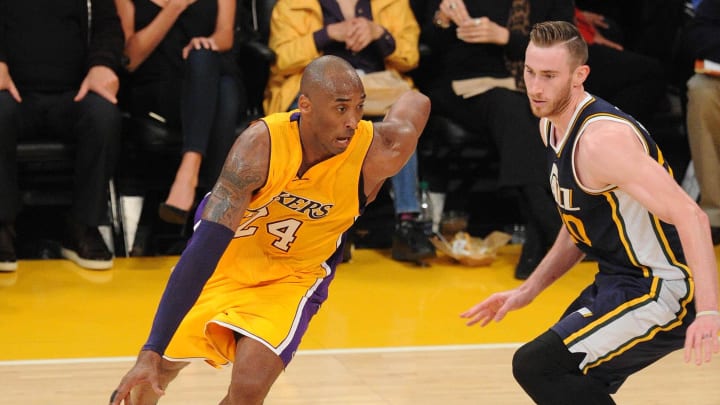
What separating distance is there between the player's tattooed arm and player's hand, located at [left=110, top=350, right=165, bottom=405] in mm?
459

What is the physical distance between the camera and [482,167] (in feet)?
23.6

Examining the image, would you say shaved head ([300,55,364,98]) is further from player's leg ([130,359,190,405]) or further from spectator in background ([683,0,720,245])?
spectator in background ([683,0,720,245])

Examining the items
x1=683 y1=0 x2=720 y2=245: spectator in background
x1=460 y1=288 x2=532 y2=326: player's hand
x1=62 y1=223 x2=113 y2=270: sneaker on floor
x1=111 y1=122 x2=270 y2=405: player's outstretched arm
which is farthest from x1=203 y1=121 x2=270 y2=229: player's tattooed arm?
x1=683 y1=0 x2=720 y2=245: spectator in background

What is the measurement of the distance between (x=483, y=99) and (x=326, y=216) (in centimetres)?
305

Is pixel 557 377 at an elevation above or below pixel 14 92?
above

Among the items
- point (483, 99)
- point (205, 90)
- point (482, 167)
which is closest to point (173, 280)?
point (205, 90)

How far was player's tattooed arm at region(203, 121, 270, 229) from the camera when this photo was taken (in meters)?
3.26

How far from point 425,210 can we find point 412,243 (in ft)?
1.20

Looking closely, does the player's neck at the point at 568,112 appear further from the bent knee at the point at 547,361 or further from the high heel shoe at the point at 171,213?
the high heel shoe at the point at 171,213

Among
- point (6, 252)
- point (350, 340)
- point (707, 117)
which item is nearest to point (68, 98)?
point (6, 252)

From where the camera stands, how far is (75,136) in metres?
6.10

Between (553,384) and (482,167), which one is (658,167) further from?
(482,167)

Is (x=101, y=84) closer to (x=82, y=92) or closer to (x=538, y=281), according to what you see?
(x=82, y=92)

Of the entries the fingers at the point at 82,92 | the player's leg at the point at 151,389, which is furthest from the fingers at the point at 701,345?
the fingers at the point at 82,92
